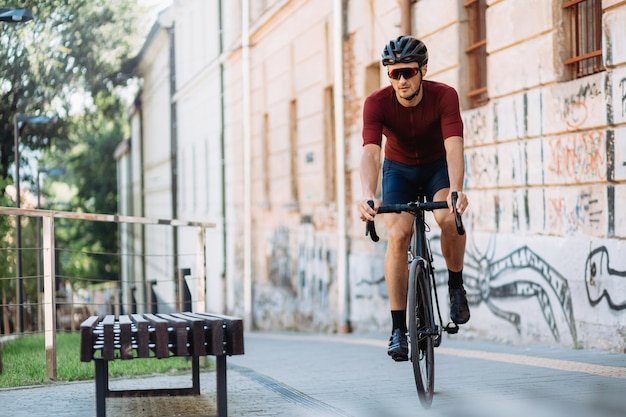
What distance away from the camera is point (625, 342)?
8984 millimetres

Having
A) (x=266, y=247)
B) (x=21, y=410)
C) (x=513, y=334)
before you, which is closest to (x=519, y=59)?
(x=513, y=334)

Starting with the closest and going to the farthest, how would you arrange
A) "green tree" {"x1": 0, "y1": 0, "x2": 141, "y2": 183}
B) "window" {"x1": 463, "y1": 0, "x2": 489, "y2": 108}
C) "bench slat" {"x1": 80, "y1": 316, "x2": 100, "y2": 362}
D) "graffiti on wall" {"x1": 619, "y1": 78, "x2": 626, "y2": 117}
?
"bench slat" {"x1": 80, "y1": 316, "x2": 100, "y2": 362} < "graffiti on wall" {"x1": 619, "y1": 78, "x2": 626, "y2": 117} < "window" {"x1": 463, "y1": 0, "x2": 489, "y2": 108} < "green tree" {"x1": 0, "y1": 0, "x2": 141, "y2": 183}

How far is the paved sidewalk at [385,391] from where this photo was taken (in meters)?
6.28

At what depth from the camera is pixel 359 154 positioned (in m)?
17.4

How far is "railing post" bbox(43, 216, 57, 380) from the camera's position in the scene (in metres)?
8.43

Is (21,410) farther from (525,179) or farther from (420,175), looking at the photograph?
(525,179)

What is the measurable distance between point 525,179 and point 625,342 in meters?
2.67

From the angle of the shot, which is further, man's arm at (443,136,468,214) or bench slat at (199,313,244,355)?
man's arm at (443,136,468,214)

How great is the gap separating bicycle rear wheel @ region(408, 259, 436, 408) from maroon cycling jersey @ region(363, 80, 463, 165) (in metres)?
0.73

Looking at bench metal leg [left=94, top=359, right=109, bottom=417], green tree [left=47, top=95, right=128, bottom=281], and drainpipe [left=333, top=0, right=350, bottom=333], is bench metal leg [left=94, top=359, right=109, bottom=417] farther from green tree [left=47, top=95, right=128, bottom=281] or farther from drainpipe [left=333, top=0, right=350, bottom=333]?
green tree [left=47, top=95, right=128, bottom=281]

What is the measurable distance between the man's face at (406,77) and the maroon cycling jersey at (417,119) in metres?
0.13

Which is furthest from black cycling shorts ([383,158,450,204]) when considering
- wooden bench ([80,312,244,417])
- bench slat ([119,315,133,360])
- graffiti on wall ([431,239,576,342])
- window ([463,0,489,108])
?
window ([463,0,489,108])

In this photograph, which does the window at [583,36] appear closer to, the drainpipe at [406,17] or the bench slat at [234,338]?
the drainpipe at [406,17]

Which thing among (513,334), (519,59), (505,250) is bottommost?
(513,334)
